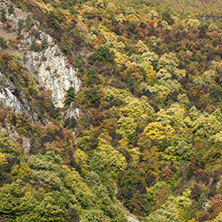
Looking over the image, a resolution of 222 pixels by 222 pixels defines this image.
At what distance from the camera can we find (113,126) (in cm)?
6438

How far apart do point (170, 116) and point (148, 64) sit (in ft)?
75.2

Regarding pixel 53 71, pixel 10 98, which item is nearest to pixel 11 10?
pixel 53 71

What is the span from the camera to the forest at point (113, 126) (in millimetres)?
41438

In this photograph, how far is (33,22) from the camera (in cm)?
7456

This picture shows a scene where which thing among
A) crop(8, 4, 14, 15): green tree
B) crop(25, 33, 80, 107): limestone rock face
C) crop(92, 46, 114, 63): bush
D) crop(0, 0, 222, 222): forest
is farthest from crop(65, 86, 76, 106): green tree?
crop(8, 4, 14, 15): green tree

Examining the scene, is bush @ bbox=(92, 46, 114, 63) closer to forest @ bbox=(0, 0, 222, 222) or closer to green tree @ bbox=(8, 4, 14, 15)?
forest @ bbox=(0, 0, 222, 222)

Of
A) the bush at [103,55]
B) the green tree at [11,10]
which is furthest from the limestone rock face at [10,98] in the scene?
the bush at [103,55]

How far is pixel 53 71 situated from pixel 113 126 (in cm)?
1788

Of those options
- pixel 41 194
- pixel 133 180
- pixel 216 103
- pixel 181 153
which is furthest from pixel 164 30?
pixel 41 194

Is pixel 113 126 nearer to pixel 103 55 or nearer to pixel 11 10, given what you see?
pixel 103 55

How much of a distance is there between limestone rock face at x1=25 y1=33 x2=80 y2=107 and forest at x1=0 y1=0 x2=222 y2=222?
1.07 meters

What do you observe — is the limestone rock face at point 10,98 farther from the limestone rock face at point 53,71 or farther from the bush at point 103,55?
the bush at point 103,55

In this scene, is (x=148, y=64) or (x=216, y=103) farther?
(x=148, y=64)

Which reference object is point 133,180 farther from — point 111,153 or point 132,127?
point 132,127
